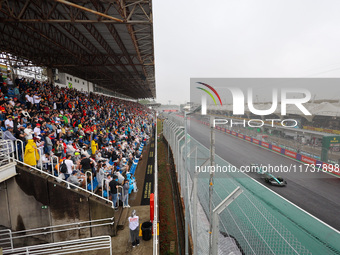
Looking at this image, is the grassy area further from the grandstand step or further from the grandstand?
the grandstand step

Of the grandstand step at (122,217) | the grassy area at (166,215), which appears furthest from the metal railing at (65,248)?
the grassy area at (166,215)

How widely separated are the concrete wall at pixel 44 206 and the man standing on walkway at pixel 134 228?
0.97 meters

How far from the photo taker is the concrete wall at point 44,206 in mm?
6035

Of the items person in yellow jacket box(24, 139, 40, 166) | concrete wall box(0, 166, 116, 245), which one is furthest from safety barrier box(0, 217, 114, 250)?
person in yellow jacket box(24, 139, 40, 166)

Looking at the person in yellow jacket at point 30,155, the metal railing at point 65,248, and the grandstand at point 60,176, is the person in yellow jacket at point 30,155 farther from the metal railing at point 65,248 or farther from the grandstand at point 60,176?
the metal railing at point 65,248

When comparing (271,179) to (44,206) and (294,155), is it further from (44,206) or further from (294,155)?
(44,206)

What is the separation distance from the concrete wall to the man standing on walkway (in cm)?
97

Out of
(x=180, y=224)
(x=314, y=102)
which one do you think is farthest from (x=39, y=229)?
(x=314, y=102)

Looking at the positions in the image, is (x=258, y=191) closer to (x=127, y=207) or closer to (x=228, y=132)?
(x=127, y=207)

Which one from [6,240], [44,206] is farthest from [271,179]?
[6,240]

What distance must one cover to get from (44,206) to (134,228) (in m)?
3.12

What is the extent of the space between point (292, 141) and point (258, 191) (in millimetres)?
13996

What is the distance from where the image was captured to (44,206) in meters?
6.14

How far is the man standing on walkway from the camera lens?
17.9 feet
